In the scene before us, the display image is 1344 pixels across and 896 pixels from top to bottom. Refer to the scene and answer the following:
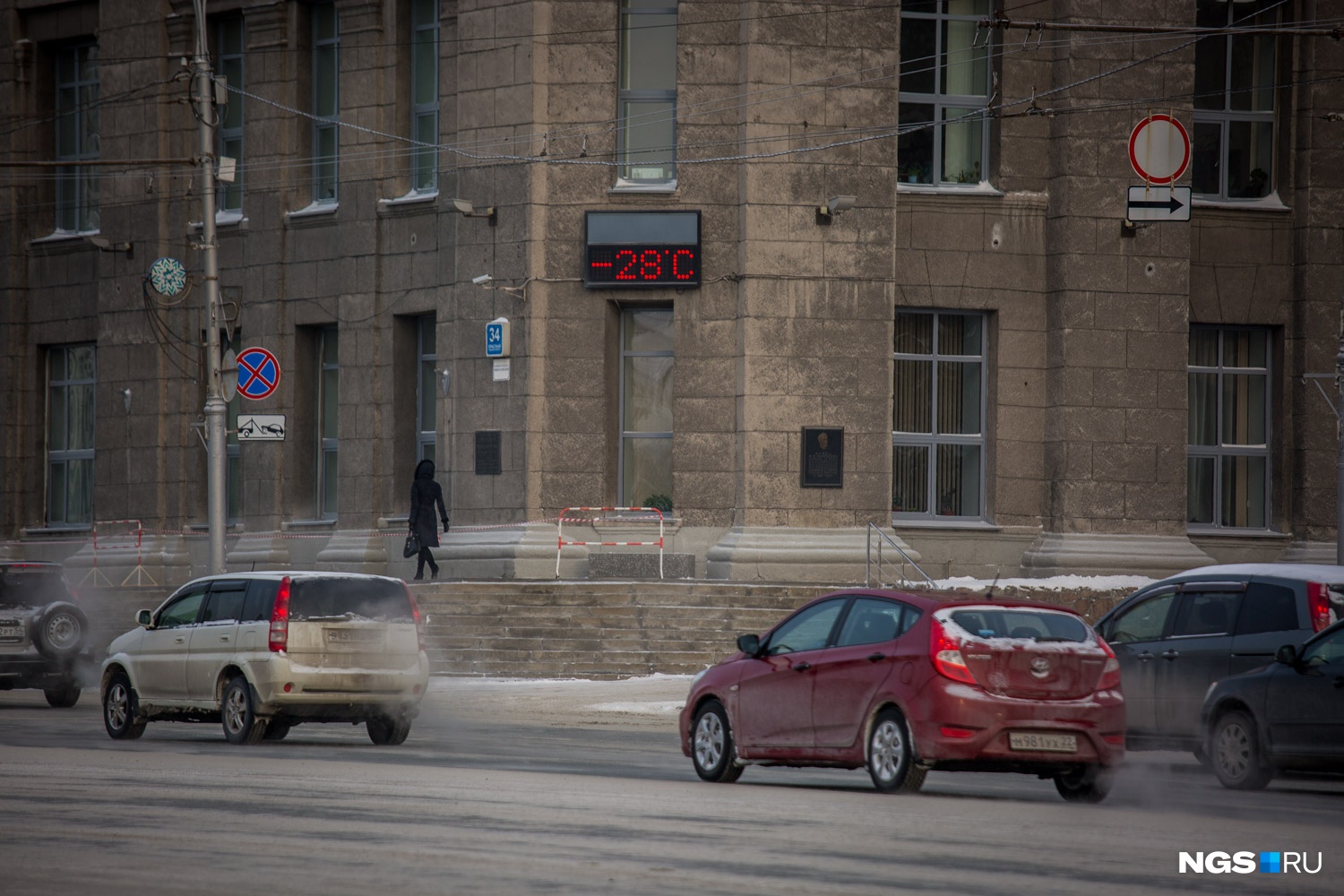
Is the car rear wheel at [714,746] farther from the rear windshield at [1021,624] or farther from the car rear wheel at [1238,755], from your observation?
the car rear wheel at [1238,755]

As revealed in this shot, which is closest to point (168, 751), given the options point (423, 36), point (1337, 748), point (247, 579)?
point (247, 579)

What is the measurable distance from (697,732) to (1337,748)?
16.0 ft

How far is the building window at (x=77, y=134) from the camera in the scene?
3966cm

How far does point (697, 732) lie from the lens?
15461 millimetres

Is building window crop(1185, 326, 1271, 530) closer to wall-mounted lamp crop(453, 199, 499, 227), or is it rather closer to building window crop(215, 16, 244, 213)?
wall-mounted lamp crop(453, 199, 499, 227)

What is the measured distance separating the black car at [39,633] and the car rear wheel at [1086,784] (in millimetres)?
14141

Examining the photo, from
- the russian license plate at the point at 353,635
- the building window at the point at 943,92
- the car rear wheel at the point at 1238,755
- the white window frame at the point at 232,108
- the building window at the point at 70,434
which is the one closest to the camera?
the car rear wheel at the point at 1238,755

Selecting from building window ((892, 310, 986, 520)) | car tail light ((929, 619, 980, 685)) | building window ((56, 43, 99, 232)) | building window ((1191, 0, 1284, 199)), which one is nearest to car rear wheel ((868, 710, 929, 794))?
car tail light ((929, 619, 980, 685))

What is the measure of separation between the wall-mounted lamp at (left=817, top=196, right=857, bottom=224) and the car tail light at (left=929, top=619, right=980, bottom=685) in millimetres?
17560

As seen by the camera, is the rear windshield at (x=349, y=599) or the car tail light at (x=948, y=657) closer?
the car tail light at (x=948, y=657)

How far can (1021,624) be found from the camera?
45.9 ft

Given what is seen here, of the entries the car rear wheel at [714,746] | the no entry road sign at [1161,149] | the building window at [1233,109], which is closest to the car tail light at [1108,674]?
the car rear wheel at [714,746]

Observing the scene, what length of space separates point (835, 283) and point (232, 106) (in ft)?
44.6

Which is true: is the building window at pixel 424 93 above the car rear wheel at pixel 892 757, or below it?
above
